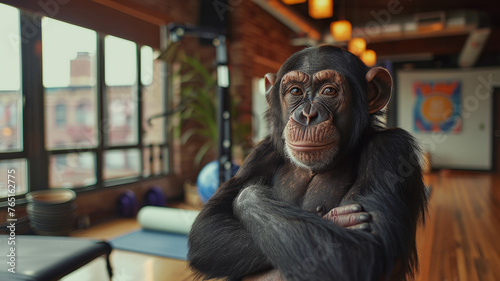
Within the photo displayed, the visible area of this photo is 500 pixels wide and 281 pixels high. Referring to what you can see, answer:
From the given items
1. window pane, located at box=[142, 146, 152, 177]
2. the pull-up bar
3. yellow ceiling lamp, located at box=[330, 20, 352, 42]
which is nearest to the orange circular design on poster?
yellow ceiling lamp, located at box=[330, 20, 352, 42]

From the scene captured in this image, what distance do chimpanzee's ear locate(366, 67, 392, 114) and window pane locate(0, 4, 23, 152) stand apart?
307 centimetres

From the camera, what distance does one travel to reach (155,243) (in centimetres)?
357

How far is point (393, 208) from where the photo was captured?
2.80ft

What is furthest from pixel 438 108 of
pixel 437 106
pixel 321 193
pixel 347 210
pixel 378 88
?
pixel 347 210

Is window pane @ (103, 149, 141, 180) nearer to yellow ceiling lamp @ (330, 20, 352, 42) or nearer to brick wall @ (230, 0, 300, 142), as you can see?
brick wall @ (230, 0, 300, 142)

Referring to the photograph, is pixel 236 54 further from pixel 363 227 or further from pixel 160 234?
pixel 363 227

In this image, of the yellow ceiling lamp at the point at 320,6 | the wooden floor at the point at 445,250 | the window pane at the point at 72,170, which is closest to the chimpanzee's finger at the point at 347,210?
the wooden floor at the point at 445,250

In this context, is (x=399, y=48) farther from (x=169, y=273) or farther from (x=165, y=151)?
(x=169, y=273)

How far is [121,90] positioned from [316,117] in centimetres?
457

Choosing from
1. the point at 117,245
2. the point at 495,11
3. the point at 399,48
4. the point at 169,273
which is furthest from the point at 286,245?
the point at 399,48

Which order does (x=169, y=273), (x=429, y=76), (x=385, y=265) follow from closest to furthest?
(x=385, y=265)
(x=169, y=273)
(x=429, y=76)

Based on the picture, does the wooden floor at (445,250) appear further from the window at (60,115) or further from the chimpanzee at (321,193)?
the window at (60,115)

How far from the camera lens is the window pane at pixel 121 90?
484cm

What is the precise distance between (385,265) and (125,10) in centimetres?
382
